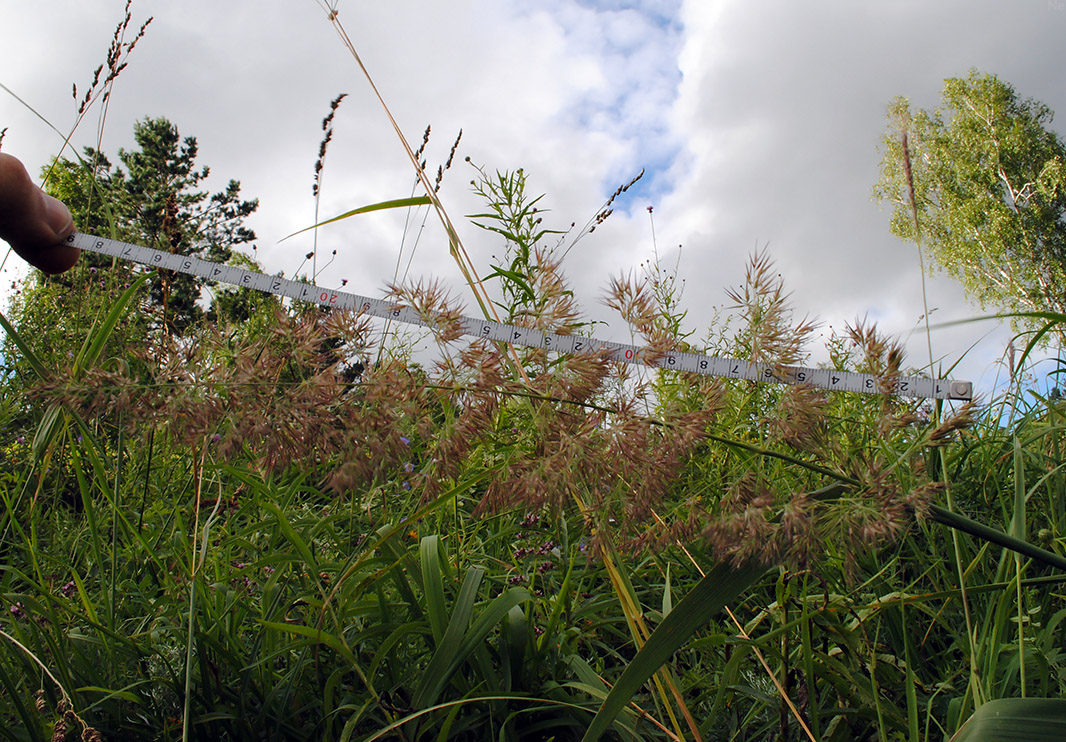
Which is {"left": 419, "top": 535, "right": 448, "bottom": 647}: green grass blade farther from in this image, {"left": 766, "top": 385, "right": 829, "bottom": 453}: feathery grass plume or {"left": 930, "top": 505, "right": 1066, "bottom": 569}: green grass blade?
{"left": 930, "top": 505, "right": 1066, "bottom": 569}: green grass blade

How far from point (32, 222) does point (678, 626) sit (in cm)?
181

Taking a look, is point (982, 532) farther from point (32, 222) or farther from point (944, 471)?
point (32, 222)

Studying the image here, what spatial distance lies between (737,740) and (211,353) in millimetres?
1504

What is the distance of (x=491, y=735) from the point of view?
1391mm

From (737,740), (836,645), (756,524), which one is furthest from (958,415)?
(737,740)

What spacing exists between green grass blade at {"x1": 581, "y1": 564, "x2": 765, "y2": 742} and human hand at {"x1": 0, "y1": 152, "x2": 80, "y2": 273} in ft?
5.67

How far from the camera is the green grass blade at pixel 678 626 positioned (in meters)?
0.97

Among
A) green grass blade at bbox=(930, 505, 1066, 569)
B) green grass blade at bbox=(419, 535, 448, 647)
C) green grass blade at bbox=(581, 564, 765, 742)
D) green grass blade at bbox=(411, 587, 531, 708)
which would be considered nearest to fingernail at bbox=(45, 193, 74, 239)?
green grass blade at bbox=(419, 535, 448, 647)

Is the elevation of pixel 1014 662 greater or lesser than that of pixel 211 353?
lesser

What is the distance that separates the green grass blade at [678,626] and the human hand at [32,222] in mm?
1729

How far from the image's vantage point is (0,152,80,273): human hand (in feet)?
4.97

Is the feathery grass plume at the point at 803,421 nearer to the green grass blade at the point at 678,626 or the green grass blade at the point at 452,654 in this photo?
the green grass blade at the point at 678,626

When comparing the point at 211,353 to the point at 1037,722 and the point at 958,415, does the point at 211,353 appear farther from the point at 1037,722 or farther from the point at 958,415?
the point at 1037,722

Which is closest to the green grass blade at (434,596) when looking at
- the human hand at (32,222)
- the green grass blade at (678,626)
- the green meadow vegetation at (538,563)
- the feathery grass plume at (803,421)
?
the green meadow vegetation at (538,563)
